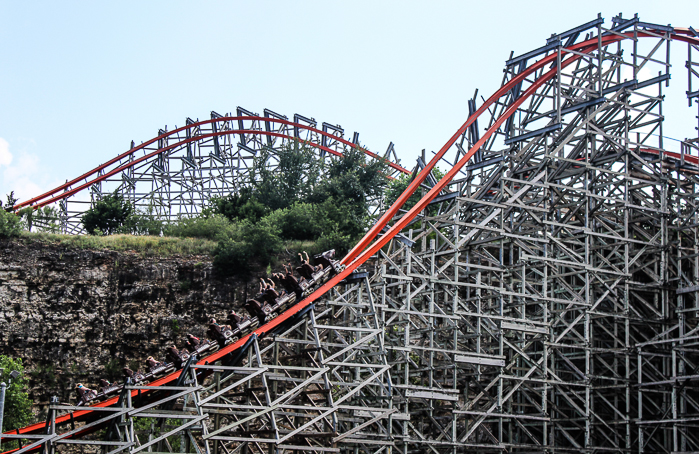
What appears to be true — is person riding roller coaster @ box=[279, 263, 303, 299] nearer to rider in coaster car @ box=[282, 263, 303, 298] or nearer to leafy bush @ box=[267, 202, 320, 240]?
rider in coaster car @ box=[282, 263, 303, 298]

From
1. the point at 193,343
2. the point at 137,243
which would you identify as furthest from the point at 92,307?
the point at 193,343

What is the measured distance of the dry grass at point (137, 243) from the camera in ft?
94.9

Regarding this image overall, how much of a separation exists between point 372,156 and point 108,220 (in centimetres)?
1204

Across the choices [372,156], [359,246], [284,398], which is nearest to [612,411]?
[359,246]

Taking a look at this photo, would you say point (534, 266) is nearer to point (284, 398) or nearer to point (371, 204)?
point (284, 398)

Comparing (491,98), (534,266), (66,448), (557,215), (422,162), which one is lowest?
(66,448)

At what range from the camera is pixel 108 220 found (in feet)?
111

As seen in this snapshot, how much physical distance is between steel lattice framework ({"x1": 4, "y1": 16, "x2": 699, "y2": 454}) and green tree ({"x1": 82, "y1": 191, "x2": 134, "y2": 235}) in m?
13.6

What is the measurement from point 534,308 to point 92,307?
560 inches

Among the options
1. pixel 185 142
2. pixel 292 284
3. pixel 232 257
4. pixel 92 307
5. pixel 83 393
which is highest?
pixel 185 142

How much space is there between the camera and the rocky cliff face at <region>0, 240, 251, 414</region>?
25.6 meters

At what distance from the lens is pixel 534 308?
22484mm

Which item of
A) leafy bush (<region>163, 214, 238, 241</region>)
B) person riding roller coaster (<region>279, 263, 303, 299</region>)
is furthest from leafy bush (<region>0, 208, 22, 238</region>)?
person riding roller coaster (<region>279, 263, 303, 299</region>)

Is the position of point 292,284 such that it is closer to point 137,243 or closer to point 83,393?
point 83,393
